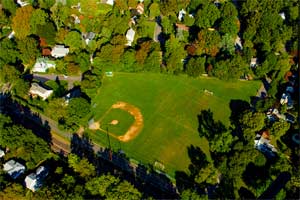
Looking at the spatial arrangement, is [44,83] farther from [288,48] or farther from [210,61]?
[288,48]

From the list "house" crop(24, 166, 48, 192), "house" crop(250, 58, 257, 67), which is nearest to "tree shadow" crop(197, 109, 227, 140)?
"house" crop(250, 58, 257, 67)

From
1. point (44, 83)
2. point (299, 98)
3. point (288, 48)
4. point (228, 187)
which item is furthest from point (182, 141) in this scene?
point (288, 48)

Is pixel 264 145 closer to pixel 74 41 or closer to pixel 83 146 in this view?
pixel 83 146

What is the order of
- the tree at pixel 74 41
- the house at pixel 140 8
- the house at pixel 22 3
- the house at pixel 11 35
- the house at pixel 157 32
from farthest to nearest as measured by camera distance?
1. the house at pixel 22 3
2. the house at pixel 140 8
3. the house at pixel 157 32
4. the house at pixel 11 35
5. the tree at pixel 74 41

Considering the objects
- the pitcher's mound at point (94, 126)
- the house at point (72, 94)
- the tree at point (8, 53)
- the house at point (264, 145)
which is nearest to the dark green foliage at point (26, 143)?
the pitcher's mound at point (94, 126)

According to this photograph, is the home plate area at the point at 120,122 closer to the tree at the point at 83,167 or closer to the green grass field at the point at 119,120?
the green grass field at the point at 119,120

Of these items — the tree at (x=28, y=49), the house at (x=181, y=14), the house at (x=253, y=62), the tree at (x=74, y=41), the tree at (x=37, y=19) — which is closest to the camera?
the tree at (x=28, y=49)
